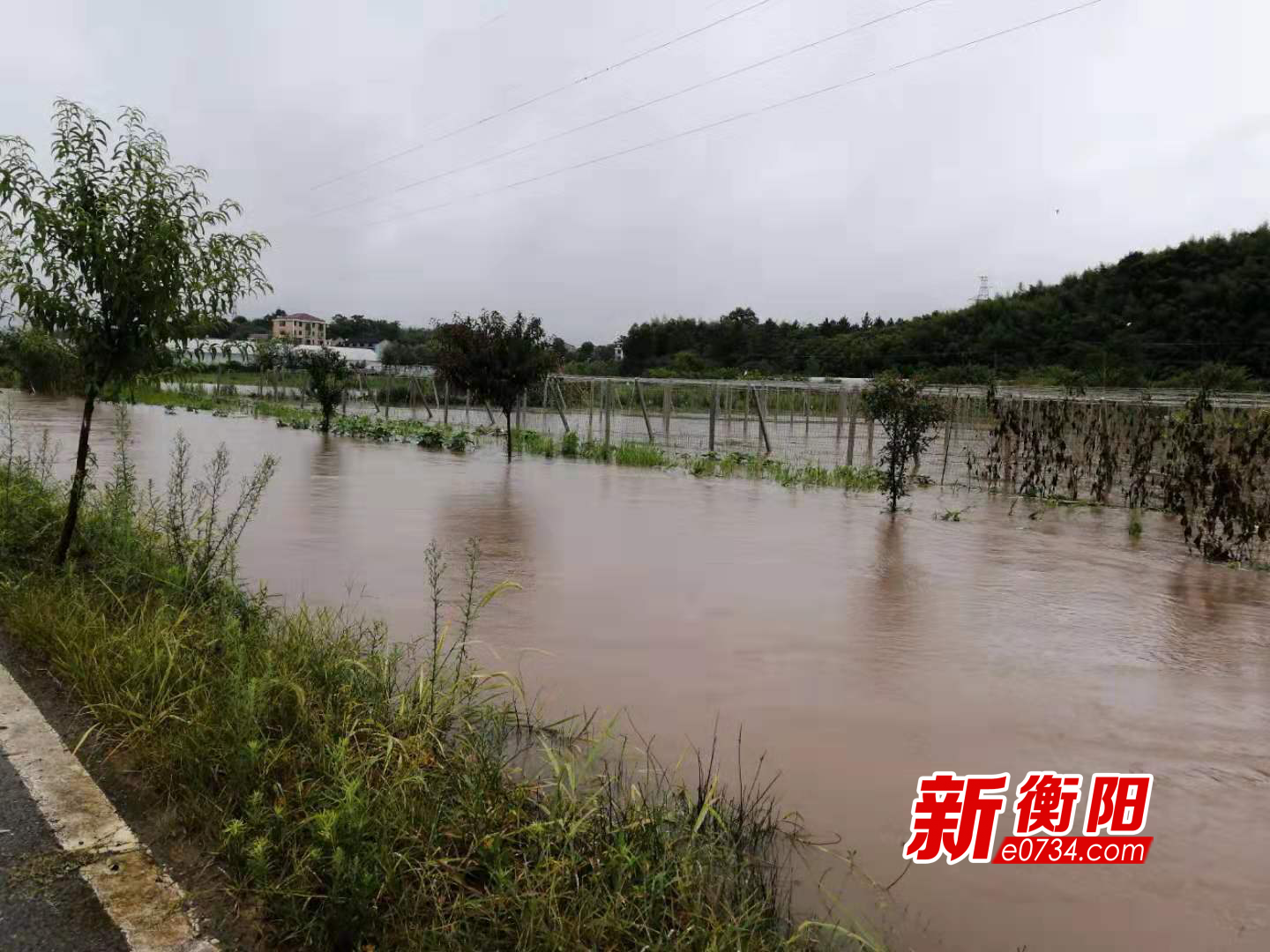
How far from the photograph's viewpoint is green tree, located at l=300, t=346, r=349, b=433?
24.2 metres

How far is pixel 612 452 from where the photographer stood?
1878cm

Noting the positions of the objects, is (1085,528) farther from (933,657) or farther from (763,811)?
(763,811)

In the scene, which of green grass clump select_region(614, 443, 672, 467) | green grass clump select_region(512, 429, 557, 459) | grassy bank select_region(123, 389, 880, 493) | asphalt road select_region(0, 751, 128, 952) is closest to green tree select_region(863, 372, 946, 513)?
grassy bank select_region(123, 389, 880, 493)

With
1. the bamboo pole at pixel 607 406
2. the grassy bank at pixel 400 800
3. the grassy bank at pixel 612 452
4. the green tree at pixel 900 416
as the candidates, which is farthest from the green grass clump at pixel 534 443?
the grassy bank at pixel 400 800

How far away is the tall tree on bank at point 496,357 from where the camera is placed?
56.1 ft

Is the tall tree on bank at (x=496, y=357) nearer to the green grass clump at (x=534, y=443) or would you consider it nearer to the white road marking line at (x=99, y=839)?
the green grass clump at (x=534, y=443)

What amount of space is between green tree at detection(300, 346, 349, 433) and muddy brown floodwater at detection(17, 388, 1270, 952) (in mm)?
12570

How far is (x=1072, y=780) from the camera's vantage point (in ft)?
13.3

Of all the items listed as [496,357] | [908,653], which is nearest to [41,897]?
[908,653]

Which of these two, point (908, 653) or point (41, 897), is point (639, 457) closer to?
point (908, 653)

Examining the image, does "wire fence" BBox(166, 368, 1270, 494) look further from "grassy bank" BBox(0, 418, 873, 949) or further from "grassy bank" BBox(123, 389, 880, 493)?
"grassy bank" BBox(0, 418, 873, 949)

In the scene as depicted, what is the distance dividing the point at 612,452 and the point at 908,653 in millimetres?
Answer: 13097

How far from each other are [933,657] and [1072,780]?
181 cm

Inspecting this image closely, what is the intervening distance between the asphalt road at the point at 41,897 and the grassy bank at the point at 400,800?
0.36 m
